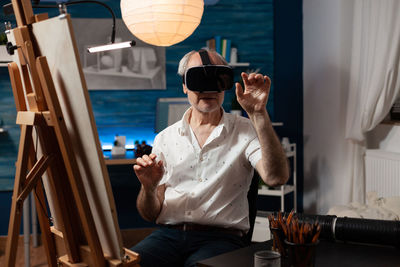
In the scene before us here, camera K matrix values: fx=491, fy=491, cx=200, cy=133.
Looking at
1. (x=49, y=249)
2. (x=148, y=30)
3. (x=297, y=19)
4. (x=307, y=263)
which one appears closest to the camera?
(x=307, y=263)

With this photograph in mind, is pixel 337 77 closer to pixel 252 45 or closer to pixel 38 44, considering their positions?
pixel 252 45

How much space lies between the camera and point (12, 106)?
400 cm

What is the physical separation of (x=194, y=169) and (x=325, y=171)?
2402 mm

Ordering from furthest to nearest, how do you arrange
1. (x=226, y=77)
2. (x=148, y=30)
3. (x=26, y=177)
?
(x=148, y=30) → (x=226, y=77) → (x=26, y=177)

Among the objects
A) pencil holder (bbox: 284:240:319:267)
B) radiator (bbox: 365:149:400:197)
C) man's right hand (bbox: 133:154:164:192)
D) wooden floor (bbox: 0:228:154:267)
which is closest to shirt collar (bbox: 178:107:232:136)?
man's right hand (bbox: 133:154:164:192)

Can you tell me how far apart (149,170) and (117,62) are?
261 cm

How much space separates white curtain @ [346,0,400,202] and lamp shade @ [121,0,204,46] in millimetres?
1523

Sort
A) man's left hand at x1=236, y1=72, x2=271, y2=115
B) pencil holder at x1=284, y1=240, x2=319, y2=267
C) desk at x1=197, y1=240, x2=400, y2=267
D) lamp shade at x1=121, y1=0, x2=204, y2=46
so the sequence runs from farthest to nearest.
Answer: lamp shade at x1=121, y1=0, x2=204, y2=46, man's left hand at x1=236, y1=72, x2=271, y2=115, desk at x1=197, y1=240, x2=400, y2=267, pencil holder at x1=284, y1=240, x2=319, y2=267

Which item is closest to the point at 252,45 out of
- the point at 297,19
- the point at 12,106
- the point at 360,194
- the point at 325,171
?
the point at 297,19

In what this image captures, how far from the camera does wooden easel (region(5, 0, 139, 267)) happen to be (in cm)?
136

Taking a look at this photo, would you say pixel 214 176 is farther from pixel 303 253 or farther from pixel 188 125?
pixel 303 253

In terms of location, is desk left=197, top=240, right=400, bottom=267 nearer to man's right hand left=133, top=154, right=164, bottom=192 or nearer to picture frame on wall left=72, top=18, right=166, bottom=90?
man's right hand left=133, top=154, right=164, bottom=192

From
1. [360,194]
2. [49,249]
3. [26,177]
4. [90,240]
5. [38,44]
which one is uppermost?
[38,44]

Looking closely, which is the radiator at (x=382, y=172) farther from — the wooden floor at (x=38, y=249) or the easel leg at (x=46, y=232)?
the easel leg at (x=46, y=232)
